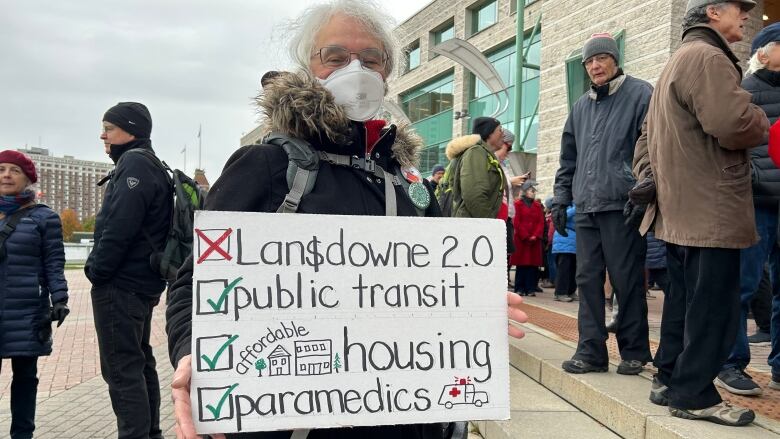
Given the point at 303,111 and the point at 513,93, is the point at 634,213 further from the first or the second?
the point at 513,93

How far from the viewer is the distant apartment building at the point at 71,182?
347 ft

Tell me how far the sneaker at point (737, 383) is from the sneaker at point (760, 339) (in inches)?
84.5

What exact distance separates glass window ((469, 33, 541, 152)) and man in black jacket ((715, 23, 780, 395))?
427 inches

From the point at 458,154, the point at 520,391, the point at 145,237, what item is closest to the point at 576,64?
the point at 458,154

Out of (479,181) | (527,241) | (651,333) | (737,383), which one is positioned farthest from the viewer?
(527,241)

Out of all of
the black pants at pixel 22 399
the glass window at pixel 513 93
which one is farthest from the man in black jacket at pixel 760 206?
the glass window at pixel 513 93

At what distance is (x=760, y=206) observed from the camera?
3.47 m

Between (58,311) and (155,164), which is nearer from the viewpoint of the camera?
Answer: (155,164)

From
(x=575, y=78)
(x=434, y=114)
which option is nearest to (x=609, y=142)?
(x=575, y=78)

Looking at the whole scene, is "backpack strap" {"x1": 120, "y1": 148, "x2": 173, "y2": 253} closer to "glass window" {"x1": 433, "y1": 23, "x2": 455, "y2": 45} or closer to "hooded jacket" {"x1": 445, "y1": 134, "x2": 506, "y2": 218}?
"hooded jacket" {"x1": 445, "y1": 134, "x2": 506, "y2": 218}

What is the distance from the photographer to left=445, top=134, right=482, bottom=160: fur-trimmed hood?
5.05m

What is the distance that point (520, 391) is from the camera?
13.1 ft

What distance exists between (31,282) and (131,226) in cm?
97

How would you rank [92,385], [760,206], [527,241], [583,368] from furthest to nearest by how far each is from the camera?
[527,241]
[92,385]
[583,368]
[760,206]
